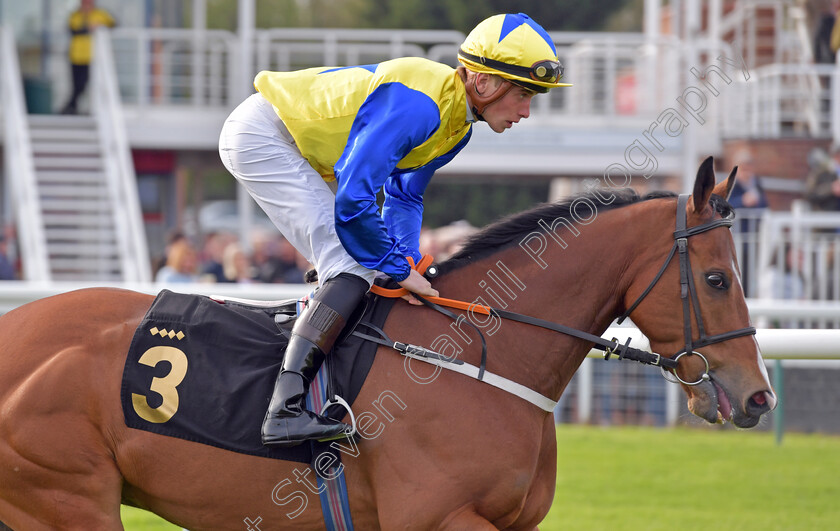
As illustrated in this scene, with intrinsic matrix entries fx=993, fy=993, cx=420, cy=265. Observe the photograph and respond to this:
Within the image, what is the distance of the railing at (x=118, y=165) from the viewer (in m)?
10.4

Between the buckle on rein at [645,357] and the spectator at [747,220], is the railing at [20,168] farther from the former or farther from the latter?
the buckle on rein at [645,357]

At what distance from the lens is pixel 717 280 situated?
286 centimetres

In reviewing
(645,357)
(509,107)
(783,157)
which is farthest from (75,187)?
(645,357)

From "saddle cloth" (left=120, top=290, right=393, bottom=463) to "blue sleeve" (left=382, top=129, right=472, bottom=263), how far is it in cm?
44

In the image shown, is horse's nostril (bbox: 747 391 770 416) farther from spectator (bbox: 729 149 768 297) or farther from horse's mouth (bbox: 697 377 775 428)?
spectator (bbox: 729 149 768 297)

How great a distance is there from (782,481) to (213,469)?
4171 millimetres

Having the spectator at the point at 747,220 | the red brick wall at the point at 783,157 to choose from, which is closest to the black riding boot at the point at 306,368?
the spectator at the point at 747,220

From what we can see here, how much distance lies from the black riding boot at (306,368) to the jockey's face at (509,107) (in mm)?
706

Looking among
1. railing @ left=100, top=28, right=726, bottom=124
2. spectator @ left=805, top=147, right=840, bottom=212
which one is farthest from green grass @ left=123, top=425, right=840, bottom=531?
railing @ left=100, top=28, right=726, bottom=124

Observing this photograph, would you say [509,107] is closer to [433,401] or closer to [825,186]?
[433,401]

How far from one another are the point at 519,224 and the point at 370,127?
57 centimetres

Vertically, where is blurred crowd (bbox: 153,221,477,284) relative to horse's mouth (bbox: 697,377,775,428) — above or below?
below

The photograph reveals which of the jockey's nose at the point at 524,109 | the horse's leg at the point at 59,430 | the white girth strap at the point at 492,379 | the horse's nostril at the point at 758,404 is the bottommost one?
the horse's leg at the point at 59,430

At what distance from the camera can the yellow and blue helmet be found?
2.94m
